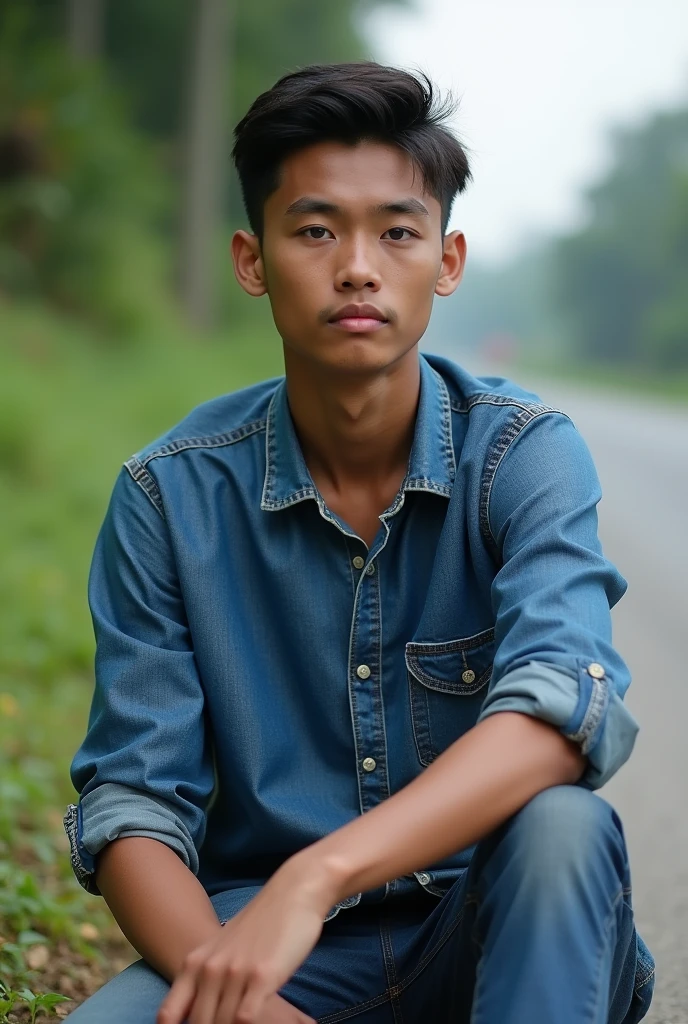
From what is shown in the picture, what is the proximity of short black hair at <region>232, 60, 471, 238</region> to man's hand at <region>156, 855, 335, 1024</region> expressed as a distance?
1328 millimetres

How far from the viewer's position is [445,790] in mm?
1861

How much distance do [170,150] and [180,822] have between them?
1672 centimetres

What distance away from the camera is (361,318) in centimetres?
237

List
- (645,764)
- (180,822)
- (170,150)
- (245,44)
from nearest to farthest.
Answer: (180,822)
(645,764)
(170,150)
(245,44)

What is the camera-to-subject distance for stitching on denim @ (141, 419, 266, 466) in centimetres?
246

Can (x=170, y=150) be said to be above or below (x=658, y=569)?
above

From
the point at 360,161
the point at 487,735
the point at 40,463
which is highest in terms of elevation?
the point at 360,161

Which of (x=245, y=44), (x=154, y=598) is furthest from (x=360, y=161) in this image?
(x=245, y=44)

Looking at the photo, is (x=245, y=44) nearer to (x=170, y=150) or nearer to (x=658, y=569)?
(x=170, y=150)

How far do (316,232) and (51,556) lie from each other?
14.5ft

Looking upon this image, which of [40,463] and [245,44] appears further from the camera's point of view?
[245,44]

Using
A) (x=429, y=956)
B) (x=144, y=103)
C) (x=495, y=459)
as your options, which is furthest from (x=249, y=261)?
(x=144, y=103)

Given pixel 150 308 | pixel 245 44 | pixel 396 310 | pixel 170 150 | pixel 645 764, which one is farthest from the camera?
pixel 245 44

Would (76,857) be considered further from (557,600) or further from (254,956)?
(557,600)
